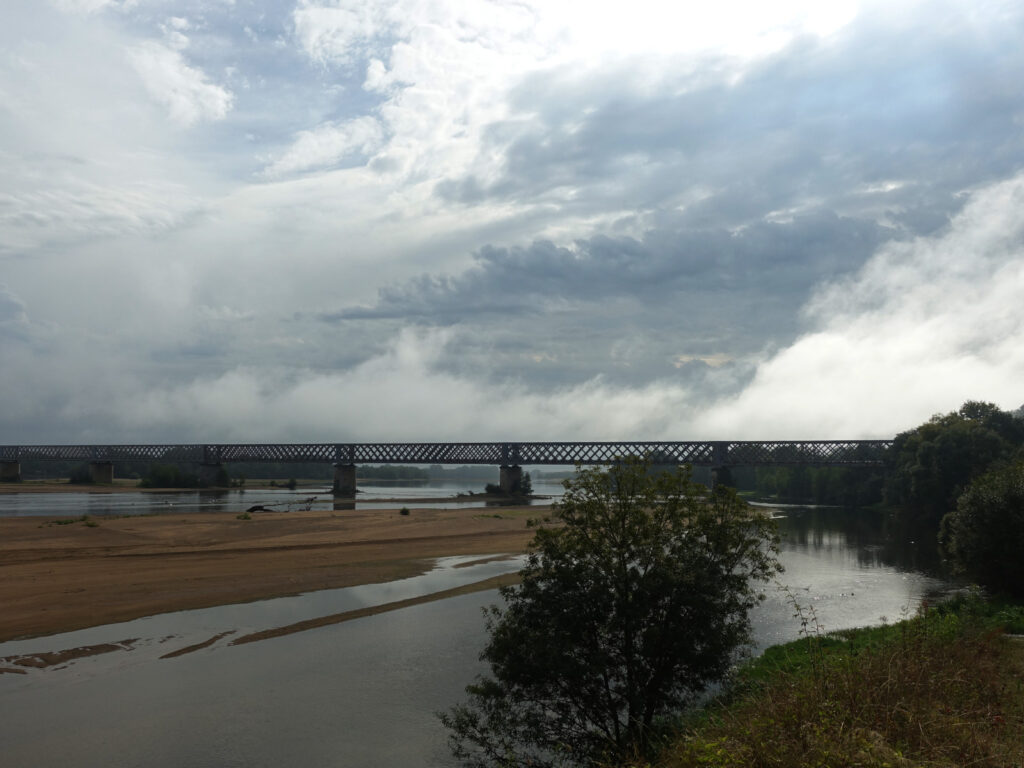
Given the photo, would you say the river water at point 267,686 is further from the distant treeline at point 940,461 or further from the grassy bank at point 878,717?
the distant treeline at point 940,461

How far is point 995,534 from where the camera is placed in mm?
32031

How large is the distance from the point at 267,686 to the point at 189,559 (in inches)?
960

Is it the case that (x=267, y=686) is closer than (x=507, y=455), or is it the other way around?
(x=267, y=686)

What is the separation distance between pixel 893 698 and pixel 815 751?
327 cm

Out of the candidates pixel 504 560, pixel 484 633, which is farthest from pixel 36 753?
pixel 504 560

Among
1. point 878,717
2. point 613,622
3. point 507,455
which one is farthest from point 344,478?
point 878,717

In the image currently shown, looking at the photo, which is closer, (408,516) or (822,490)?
(408,516)

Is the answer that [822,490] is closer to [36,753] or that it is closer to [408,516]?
[408,516]

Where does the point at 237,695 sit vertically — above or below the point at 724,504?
below

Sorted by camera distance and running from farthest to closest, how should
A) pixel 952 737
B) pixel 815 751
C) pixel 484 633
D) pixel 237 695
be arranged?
pixel 484 633 < pixel 237 695 < pixel 952 737 < pixel 815 751

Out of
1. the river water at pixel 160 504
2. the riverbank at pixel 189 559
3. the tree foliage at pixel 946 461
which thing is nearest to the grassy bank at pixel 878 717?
the riverbank at pixel 189 559

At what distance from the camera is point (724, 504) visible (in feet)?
54.1

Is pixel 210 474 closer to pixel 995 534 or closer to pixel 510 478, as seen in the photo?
pixel 510 478

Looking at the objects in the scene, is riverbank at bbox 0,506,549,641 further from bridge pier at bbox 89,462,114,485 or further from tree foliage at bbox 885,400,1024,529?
bridge pier at bbox 89,462,114,485
